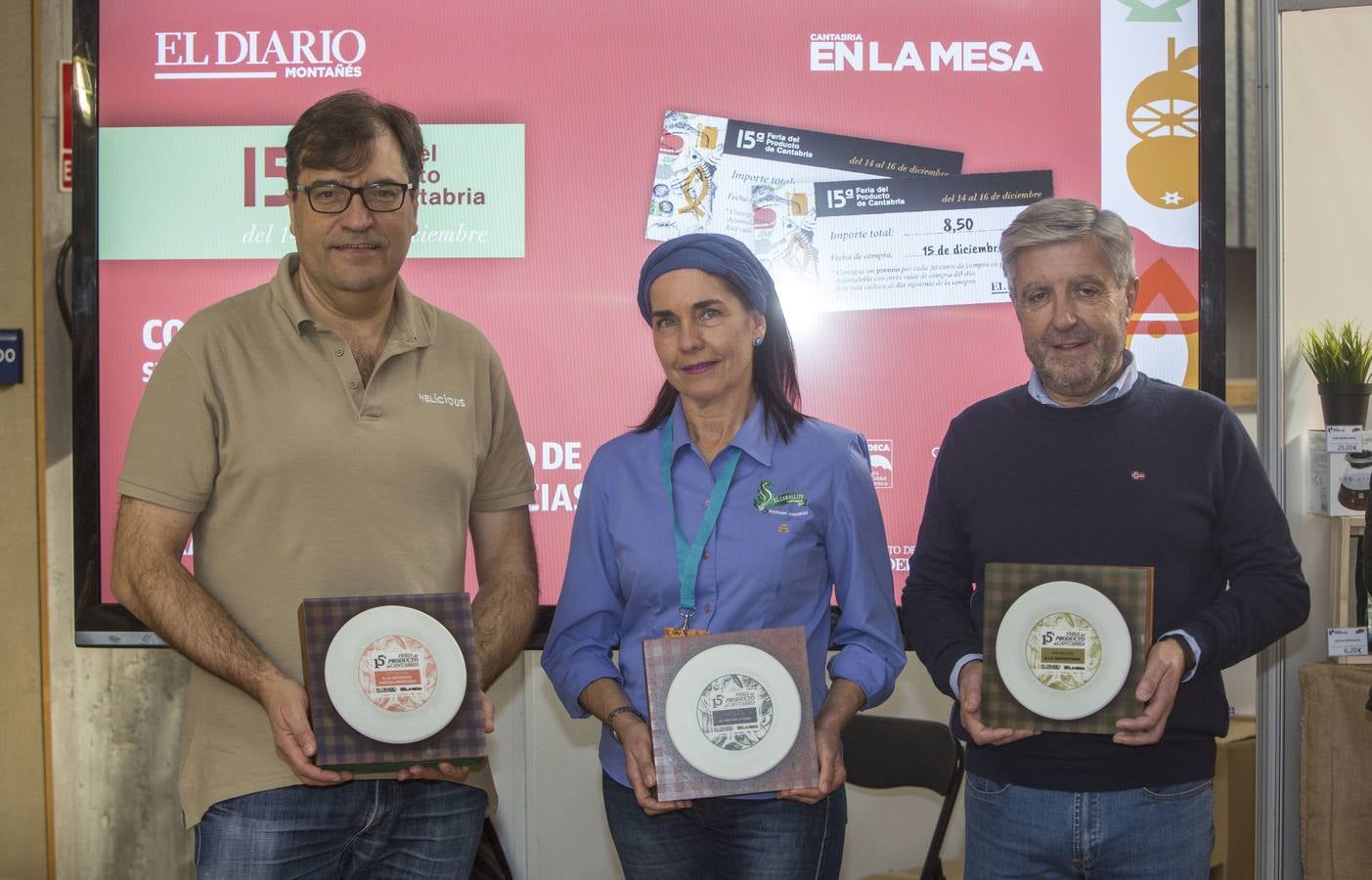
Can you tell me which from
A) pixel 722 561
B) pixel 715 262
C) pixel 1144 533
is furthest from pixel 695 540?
pixel 1144 533

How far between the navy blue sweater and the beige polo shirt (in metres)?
0.91

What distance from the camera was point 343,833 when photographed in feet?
6.19

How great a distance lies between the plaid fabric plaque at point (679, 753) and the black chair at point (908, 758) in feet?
3.33

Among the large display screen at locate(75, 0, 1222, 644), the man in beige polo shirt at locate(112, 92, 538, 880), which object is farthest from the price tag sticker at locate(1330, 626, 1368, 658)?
the man in beige polo shirt at locate(112, 92, 538, 880)

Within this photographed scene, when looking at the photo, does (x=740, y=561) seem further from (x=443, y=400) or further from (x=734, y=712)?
(x=443, y=400)

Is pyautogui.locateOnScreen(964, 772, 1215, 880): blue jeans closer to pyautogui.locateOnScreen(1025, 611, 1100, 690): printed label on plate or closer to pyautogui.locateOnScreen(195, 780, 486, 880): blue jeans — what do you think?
pyautogui.locateOnScreen(1025, 611, 1100, 690): printed label on plate

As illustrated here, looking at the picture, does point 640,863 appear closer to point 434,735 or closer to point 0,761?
point 434,735

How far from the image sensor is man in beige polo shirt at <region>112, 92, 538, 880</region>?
183 centimetres

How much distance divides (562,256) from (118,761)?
1.93 meters

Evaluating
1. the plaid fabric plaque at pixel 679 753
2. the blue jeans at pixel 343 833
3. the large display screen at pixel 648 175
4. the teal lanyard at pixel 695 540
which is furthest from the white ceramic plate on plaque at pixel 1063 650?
the large display screen at pixel 648 175

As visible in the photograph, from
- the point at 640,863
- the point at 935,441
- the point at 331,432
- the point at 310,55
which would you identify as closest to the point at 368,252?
the point at 331,432

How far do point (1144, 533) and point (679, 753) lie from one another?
81 cm

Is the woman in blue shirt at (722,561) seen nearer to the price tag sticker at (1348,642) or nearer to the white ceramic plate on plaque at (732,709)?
the white ceramic plate on plaque at (732,709)

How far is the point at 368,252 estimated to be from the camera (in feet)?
6.32
